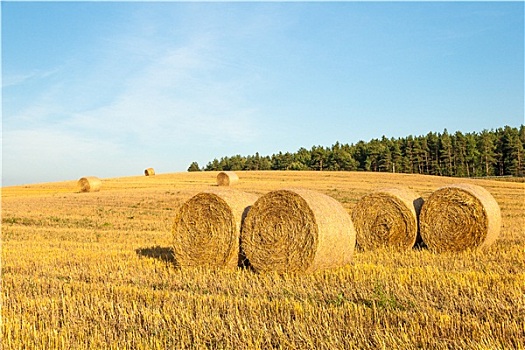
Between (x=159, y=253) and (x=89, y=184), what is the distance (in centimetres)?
2730

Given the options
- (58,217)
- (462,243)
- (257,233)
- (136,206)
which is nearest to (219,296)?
(257,233)

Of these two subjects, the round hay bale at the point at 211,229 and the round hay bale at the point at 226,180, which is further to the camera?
the round hay bale at the point at 226,180

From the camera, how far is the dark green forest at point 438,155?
7106cm

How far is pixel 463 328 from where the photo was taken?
485cm

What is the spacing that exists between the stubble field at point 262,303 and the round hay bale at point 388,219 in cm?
42

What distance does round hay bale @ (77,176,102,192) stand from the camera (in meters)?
35.9

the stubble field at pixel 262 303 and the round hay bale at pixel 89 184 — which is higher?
the round hay bale at pixel 89 184

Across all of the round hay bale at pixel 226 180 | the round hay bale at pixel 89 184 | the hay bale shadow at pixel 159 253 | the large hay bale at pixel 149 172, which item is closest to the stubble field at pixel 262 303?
the hay bale shadow at pixel 159 253

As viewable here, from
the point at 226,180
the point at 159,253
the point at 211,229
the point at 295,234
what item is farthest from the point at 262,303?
the point at 226,180

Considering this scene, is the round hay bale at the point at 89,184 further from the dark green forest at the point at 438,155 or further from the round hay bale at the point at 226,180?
the dark green forest at the point at 438,155

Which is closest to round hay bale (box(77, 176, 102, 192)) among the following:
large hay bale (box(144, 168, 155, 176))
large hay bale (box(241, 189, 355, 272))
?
large hay bale (box(144, 168, 155, 176))

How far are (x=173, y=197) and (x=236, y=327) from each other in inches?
903

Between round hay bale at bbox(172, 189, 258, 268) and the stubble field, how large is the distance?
1.24ft

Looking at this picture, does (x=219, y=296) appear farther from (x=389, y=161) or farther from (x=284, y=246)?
(x=389, y=161)
